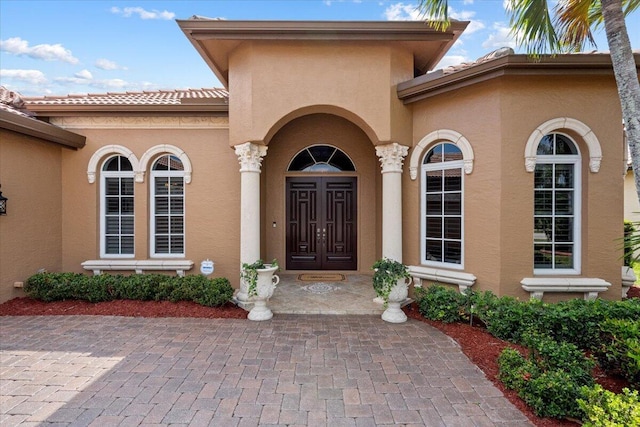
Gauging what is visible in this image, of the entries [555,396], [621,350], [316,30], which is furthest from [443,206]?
[316,30]

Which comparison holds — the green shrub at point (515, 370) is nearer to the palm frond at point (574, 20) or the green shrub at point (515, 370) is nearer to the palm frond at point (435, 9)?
the palm frond at point (435, 9)

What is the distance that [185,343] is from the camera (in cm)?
476

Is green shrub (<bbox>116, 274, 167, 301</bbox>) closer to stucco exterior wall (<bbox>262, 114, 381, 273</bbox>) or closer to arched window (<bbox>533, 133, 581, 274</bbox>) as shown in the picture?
stucco exterior wall (<bbox>262, 114, 381, 273</bbox>)

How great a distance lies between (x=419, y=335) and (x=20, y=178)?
8.61 meters

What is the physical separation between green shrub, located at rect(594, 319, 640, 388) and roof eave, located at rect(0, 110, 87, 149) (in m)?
10.2

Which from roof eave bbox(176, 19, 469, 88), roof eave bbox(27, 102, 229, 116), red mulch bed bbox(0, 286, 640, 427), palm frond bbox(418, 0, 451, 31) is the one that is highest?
roof eave bbox(176, 19, 469, 88)

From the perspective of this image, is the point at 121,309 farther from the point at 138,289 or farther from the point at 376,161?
the point at 376,161

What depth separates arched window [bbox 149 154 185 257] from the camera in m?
7.46

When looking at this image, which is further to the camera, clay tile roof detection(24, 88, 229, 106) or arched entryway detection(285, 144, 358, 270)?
arched entryway detection(285, 144, 358, 270)

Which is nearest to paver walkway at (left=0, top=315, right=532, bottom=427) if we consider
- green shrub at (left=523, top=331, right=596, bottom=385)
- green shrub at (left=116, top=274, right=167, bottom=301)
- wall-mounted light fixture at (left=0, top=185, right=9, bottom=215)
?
green shrub at (left=523, top=331, right=596, bottom=385)

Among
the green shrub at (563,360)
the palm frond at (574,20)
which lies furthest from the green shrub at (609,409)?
the palm frond at (574,20)

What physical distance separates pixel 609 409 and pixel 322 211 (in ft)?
23.0

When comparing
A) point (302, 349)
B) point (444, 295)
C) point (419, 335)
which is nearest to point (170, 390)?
point (302, 349)

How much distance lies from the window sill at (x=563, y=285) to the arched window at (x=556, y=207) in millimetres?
220
